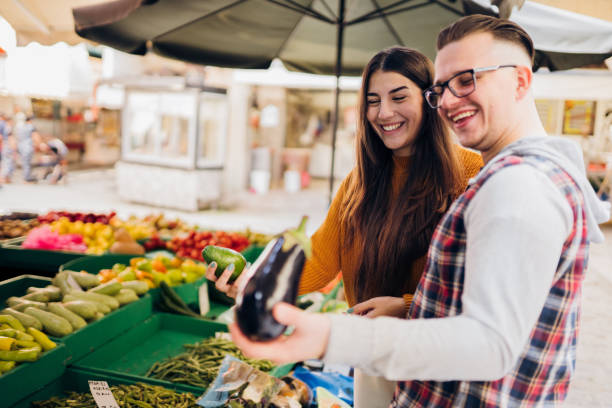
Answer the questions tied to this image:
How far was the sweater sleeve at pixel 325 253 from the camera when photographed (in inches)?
81.0

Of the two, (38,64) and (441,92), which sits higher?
(38,64)

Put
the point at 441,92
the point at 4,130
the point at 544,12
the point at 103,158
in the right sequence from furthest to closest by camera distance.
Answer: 1. the point at 103,158
2. the point at 4,130
3. the point at 544,12
4. the point at 441,92

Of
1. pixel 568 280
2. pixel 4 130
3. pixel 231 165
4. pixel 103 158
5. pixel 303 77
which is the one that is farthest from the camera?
pixel 103 158

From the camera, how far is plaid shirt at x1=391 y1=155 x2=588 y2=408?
3.12 feet

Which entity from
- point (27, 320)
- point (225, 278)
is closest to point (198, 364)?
point (27, 320)

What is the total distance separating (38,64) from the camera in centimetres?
631

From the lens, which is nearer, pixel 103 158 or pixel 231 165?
pixel 231 165

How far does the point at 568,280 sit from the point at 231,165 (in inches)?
495

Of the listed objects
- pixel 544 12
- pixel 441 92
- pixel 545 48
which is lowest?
pixel 441 92

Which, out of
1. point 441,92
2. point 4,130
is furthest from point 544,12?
point 4,130

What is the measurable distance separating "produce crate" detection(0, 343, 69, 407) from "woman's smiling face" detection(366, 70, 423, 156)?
204cm

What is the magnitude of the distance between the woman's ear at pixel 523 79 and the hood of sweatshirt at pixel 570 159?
127mm

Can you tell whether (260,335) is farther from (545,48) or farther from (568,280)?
(545,48)

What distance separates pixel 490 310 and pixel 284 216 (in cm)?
1097
